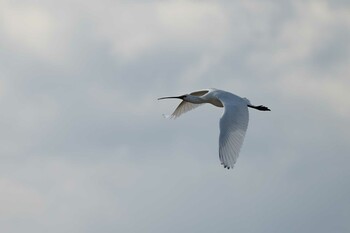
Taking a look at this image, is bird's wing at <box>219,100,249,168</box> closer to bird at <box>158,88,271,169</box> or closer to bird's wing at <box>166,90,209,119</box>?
bird at <box>158,88,271,169</box>

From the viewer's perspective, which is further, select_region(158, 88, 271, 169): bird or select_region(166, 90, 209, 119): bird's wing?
select_region(166, 90, 209, 119): bird's wing

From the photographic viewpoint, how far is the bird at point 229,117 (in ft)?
153

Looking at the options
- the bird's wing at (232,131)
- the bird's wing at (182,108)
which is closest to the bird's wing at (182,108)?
the bird's wing at (182,108)

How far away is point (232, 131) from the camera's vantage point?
157ft

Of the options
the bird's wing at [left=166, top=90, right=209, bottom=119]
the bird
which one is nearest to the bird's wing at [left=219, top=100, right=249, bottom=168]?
the bird

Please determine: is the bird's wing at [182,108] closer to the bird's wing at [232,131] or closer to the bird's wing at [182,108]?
the bird's wing at [182,108]

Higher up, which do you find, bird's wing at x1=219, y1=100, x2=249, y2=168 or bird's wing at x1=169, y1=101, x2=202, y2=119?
bird's wing at x1=169, y1=101, x2=202, y2=119

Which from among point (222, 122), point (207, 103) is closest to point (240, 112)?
point (222, 122)

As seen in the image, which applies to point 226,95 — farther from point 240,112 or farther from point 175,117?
point 175,117

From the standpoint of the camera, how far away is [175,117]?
5716 centimetres

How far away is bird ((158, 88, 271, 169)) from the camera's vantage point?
153 feet

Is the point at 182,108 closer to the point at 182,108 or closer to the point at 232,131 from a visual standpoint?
the point at 182,108

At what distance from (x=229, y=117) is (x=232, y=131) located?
1.03 metres

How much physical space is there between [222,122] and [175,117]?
9.12 m
